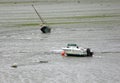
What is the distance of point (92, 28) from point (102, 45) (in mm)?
26331

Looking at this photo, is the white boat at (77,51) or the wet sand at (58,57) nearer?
the wet sand at (58,57)

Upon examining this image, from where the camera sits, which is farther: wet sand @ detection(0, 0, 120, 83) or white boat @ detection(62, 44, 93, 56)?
white boat @ detection(62, 44, 93, 56)

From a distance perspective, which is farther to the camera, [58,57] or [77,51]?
[58,57]

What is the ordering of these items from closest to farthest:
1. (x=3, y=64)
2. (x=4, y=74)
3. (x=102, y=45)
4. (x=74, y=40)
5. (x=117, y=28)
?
1. (x=4, y=74)
2. (x=3, y=64)
3. (x=102, y=45)
4. (x=74, y=40)
5. (x=117, y=28)

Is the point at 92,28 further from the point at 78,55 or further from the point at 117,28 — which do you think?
the point at 78,55

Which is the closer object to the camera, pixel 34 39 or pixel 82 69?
pixel 82 69

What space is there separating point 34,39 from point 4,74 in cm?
2967

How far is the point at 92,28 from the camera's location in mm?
91500

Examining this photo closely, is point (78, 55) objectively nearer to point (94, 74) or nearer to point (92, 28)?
point (94, 74)

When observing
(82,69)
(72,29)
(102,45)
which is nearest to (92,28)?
(72,29)

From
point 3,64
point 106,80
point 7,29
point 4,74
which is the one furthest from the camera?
point 7,29

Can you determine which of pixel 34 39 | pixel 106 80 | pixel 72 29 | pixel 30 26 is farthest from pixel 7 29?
pixel 106 80

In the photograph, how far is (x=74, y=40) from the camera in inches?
2862

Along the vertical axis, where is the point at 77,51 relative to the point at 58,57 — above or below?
above
